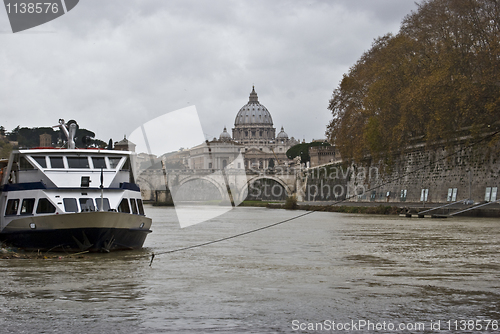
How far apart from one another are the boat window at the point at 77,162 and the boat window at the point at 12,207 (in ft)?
4.11

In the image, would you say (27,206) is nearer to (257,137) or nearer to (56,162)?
(56,162)

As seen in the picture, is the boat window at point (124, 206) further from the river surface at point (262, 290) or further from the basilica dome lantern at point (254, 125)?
the basilica dome lantern at point (254, 125)

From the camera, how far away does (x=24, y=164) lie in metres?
13.3

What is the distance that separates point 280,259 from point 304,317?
5646 mm

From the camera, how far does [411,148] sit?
34.4 m

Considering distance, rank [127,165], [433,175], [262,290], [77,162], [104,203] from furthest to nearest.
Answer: [433,175] < [127,165] < [77,162] < [104,203] < [262,290]

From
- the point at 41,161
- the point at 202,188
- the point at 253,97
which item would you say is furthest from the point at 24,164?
the point at 253,97

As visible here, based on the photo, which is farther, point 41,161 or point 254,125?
point 254,125

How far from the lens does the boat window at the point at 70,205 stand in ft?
41.3

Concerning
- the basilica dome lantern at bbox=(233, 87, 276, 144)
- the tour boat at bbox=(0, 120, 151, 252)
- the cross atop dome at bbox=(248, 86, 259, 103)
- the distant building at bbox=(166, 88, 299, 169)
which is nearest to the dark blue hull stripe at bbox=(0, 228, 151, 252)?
the tour boat at bbox=(0, 120, 151, 252)

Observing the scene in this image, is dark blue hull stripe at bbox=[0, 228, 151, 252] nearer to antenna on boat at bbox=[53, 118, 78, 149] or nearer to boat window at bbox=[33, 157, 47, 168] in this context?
boat window at bbox=[33, 157, 47, 168]

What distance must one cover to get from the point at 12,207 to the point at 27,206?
58 cm

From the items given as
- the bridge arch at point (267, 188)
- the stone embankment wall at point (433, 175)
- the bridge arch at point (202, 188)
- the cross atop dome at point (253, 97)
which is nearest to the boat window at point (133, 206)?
the stone embankment wall at point (433, 175)

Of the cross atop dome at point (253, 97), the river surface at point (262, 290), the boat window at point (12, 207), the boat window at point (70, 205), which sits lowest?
the river surface at point (262, 290)
